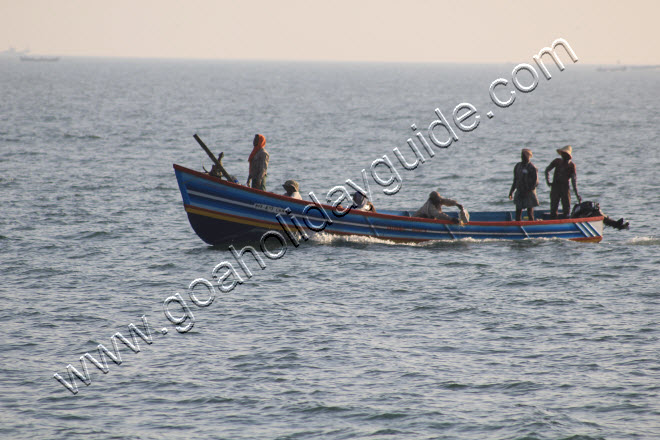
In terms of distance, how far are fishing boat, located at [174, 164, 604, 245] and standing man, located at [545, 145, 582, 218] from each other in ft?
2.02

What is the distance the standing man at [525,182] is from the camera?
20.9m

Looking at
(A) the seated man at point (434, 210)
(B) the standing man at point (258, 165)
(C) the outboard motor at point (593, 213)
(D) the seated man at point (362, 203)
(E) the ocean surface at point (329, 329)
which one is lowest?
(E) the ocean surface at point (329, 329)

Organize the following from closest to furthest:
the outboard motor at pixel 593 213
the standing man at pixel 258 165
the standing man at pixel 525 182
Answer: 1. the standing man at pixel 258 165
2. the standing man at pixel 525 182
3. the outboard motor at pixel 593 213

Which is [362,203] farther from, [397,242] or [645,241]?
[645,241]

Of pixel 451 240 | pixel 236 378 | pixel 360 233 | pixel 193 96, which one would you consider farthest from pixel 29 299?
pixel 193 96

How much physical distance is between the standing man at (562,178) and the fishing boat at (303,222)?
62 cm

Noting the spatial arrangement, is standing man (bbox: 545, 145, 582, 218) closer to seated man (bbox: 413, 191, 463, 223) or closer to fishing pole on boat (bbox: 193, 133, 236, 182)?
seated man (bbox: 413, 191, 463, 223)

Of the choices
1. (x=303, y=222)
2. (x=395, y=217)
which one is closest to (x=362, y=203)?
(x=395, y=217)

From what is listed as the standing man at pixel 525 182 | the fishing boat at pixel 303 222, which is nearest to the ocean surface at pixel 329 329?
the fishing boat at pixel 303 222

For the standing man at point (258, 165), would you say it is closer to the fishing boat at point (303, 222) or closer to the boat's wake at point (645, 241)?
the fishing boat at point (303, 222)

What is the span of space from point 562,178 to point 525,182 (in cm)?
123

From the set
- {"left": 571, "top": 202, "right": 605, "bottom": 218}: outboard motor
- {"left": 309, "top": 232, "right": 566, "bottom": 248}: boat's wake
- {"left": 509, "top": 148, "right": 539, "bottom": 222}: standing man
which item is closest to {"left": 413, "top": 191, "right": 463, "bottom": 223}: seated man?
{"left": 309, "top": 232, "right": 566, "bottom": 248}: boat's wake

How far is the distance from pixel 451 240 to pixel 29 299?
1068 cm

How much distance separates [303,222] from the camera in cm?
2122
